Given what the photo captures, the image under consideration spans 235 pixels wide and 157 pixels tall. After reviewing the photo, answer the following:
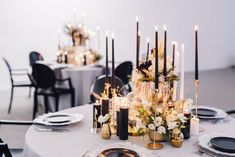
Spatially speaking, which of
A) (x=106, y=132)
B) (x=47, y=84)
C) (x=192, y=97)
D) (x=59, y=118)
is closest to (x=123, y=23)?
(x=192, y=97)

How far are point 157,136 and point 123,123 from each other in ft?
0.59

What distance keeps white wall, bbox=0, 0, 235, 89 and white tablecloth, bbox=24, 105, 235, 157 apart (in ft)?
17.0

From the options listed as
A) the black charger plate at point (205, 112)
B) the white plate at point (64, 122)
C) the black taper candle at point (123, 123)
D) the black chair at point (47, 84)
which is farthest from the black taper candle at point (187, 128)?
the black chair at point (47, 84)

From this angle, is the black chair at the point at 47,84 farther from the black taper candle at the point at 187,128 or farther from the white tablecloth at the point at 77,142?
the black taper candle at the point at 187,128

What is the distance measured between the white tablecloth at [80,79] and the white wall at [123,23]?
2648mm

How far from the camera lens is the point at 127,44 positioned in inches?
310

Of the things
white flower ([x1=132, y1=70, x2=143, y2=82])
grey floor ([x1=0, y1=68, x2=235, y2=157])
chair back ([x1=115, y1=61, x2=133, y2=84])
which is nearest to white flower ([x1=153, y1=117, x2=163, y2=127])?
white flower ([x1=132, y1=70, x2=143, y2=82])

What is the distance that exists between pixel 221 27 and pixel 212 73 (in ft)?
4.65

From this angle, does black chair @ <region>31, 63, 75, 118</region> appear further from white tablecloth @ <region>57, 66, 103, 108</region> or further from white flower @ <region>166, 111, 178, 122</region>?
white flower @ <region>166, 111, 178, 122</region>

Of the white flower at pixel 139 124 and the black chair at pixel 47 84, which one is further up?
the black chair at pixel 47 84

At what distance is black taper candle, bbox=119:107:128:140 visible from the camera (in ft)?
5.69

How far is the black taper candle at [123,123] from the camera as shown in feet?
5.69

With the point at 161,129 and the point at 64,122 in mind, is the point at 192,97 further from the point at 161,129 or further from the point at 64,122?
the point at 161,129

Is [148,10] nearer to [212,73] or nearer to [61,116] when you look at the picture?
[212,73]
